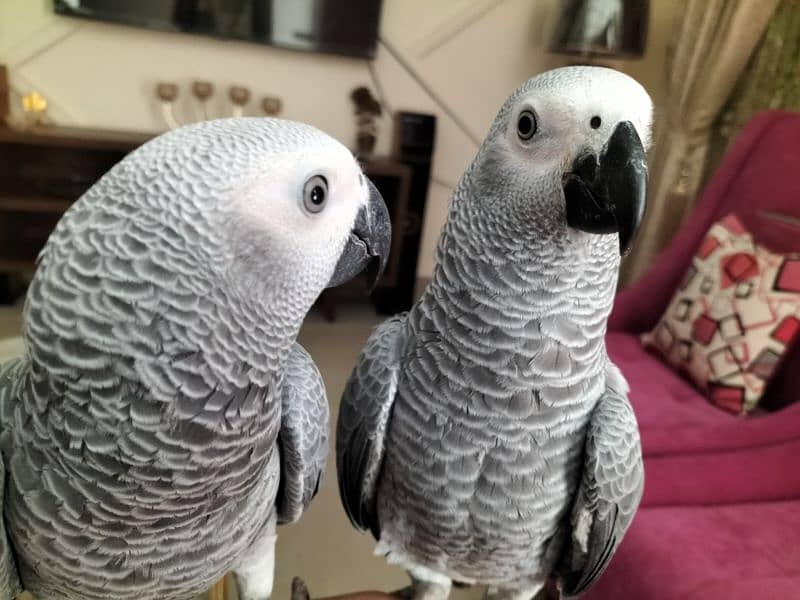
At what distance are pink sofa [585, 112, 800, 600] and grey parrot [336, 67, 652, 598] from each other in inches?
19.1

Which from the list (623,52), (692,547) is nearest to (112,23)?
(623,52)

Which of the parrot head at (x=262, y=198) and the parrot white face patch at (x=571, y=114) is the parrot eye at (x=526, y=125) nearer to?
the parrot white face patch at (x=571, y=114)

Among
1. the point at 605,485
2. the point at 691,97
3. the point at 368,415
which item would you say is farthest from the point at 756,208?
the point at 368,415

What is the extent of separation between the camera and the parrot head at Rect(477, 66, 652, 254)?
0.55m

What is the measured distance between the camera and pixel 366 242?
64cm

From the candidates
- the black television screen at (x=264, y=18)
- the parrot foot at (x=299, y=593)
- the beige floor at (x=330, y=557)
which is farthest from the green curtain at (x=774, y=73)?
the parrot foot at (x=299, y=593)

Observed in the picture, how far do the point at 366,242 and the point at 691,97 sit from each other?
2.48 m

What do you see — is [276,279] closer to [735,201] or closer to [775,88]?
[735,201]

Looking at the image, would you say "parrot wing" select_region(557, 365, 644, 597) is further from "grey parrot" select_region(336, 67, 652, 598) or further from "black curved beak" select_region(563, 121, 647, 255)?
"black curved beak" select_region(563, 121, 647, 255)

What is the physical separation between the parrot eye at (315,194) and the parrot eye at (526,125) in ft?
0.72

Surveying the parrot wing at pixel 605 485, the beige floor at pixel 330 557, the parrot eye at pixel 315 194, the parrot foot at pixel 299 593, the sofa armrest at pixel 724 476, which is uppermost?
the parrot eye at pixel 315 194

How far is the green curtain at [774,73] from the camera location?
2.23 metres

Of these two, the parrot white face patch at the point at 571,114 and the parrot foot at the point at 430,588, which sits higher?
the parrot white face patch at the point at 571,114

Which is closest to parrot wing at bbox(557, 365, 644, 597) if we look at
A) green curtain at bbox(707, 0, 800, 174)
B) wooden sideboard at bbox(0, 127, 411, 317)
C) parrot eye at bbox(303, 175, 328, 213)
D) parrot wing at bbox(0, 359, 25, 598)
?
parrot eye at bbox(303, 175, 328, 213)
